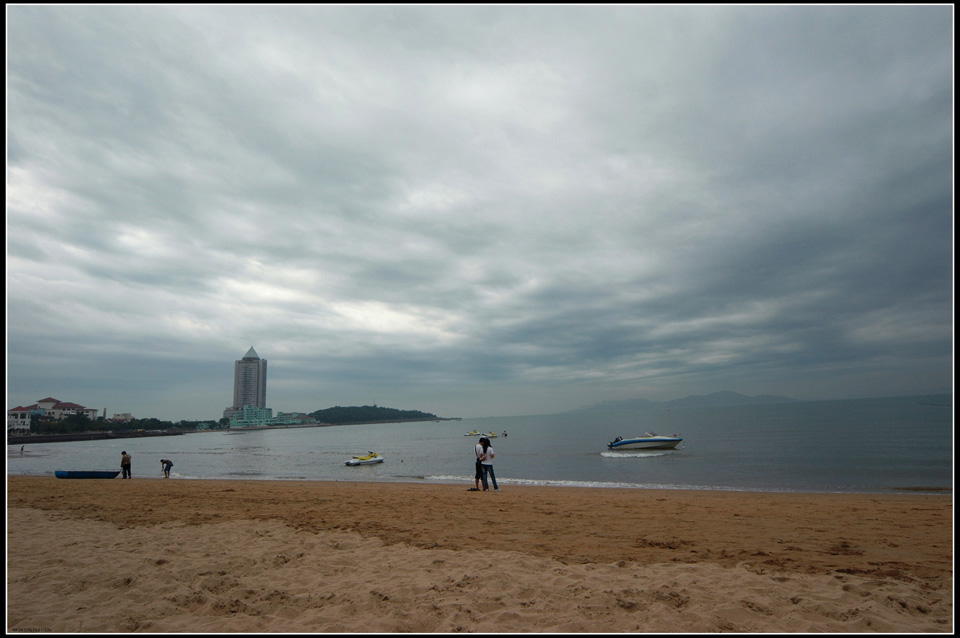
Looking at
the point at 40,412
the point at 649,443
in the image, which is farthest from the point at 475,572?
the point at 40,412

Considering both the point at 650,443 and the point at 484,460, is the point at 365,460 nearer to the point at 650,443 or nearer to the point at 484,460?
the point at 484,460

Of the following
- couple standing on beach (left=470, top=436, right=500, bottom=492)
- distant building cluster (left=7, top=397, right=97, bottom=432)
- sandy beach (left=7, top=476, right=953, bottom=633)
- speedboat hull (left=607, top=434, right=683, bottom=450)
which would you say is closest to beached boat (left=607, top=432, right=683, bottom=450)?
speedboat hull (left=607, top=434, right=683, bottom=450)

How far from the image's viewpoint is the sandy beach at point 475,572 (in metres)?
5.11

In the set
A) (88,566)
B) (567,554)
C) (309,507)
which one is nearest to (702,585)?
(567,554)

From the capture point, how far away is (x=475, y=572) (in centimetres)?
648

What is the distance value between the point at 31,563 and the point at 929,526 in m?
16.9

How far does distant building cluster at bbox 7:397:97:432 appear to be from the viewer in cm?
14788

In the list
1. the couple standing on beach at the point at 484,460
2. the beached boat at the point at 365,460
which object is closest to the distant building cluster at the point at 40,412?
the beached boat at the point at 365,460

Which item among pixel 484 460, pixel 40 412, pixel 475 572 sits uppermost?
pixel 475 572

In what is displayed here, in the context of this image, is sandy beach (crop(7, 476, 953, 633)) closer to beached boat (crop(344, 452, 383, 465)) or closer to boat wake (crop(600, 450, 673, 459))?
beached boat (crop(344, 452, 383, 465))

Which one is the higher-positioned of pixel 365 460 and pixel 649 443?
pixel 365 460

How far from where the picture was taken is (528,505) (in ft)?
43.7

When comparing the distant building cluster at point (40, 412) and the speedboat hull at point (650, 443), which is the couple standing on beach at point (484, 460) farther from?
the distant building cluster at point (40, 412)

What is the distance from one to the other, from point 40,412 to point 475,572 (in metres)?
235
